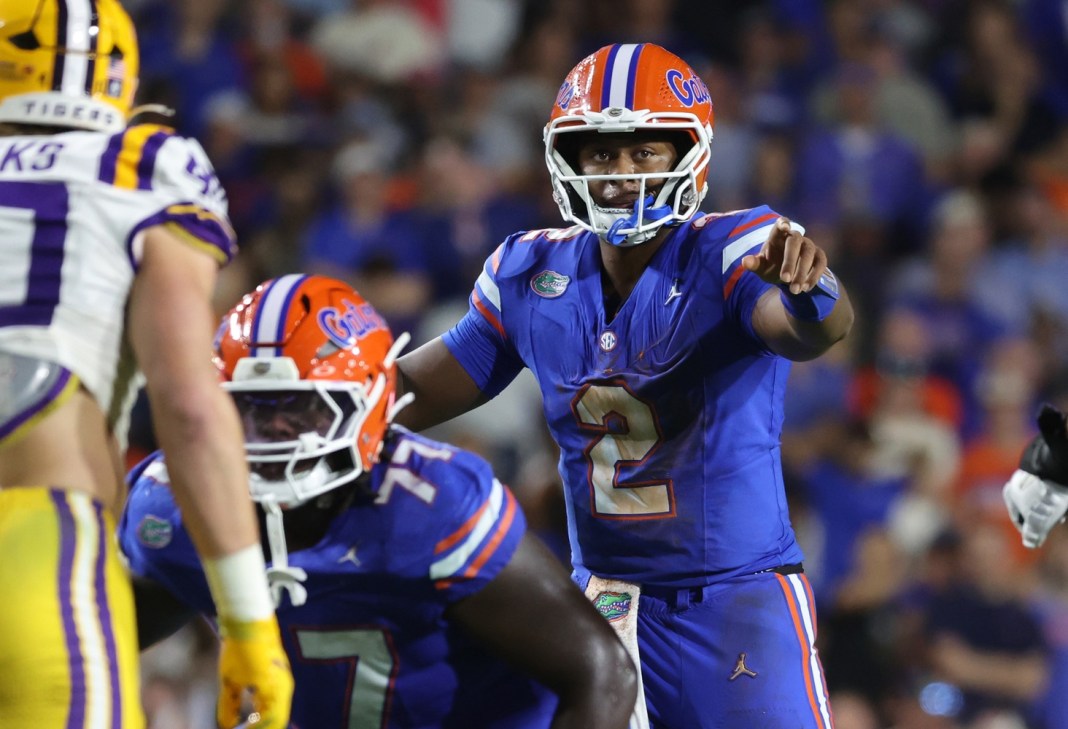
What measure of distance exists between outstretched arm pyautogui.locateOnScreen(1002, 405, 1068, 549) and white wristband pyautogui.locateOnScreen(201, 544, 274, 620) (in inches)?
69.3

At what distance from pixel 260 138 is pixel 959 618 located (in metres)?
3.79

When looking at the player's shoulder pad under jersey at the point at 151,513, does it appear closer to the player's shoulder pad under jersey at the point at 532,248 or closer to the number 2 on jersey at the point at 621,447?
the number 2 on jersey at the point at 621,447

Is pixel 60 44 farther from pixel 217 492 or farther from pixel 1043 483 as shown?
pixel 1043 483

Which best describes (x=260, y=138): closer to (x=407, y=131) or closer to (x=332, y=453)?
(x=407, y=131)

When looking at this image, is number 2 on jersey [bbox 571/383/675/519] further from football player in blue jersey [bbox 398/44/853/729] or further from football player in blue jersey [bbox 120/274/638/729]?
football player in blue jersey [bbox 120/274/638/729]

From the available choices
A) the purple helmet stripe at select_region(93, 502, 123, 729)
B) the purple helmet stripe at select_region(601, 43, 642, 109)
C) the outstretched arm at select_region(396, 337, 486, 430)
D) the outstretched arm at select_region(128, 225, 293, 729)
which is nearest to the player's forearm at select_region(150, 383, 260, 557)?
the outstretched arm at select_region(128, 225, 293, 729)

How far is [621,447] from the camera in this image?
3.13 m

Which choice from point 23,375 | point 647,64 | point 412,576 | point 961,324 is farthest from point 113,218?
point 961,324

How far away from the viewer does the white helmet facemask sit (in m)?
3.18

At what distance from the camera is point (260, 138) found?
23.6ft

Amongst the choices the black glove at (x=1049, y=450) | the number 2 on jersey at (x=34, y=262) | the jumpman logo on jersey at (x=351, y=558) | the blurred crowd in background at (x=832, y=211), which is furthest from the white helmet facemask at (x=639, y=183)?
the blurred crowd in background at (x=832, y=211)

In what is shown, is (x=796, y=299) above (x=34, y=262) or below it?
below

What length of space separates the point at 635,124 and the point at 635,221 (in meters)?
0.22

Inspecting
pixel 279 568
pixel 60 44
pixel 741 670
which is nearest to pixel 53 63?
pixel 60 44
